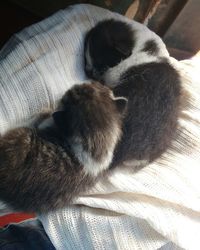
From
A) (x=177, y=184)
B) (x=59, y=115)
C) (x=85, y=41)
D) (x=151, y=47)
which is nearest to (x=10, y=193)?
(x=59, y=115)

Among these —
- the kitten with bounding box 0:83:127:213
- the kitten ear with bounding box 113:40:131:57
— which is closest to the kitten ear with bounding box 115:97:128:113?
the kitten with bounding box 0:83:127:213

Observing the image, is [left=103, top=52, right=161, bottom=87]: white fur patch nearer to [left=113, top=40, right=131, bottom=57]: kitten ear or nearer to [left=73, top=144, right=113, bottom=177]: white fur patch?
[left=113, top=40, right=131, bottom=57]: kitten ear

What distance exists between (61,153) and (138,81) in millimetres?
440

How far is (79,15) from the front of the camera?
1.54 meters

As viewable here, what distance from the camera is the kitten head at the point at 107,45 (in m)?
1.55

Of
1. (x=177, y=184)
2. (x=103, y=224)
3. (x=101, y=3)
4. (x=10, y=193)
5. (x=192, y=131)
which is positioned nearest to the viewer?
(x=10, y=193)

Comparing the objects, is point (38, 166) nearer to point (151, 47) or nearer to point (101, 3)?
point (151, 47)

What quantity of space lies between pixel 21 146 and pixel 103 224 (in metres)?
0.36

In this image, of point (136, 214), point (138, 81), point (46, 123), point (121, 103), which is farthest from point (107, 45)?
point (136, 214)

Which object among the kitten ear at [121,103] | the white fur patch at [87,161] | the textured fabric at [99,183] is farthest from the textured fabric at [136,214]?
the kitten ear at [121,103]

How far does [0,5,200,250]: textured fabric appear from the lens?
4.20 ft

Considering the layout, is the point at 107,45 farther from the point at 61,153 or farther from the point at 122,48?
the point at 61,153

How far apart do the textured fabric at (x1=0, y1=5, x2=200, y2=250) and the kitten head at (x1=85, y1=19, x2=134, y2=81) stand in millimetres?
52

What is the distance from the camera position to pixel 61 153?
4.05 ft
